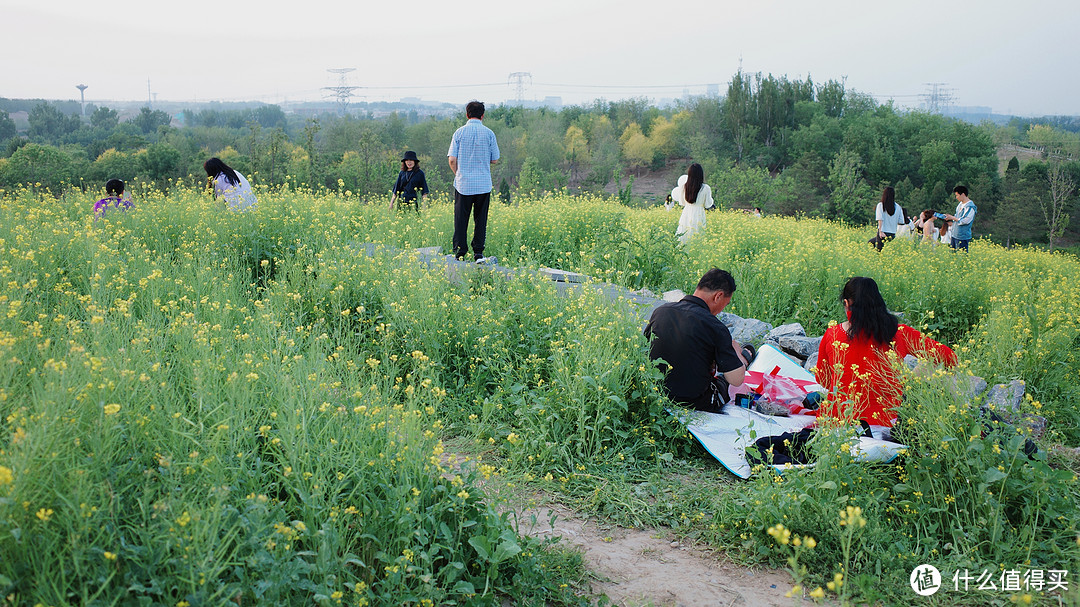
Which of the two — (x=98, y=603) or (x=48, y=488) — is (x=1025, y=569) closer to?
(x=98, y=603)

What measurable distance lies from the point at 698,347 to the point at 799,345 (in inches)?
93.7

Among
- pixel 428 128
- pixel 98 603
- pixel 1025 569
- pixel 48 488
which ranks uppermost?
pixel 428 128

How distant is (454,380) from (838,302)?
17.4ft

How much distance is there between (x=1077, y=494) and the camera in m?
3.77

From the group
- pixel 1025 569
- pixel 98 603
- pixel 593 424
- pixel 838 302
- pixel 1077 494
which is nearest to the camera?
pixel 98 603

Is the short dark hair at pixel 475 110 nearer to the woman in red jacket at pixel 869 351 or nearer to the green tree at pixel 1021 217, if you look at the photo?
the woman in red jacket at pixel 869 351

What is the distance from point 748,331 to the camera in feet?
21.7

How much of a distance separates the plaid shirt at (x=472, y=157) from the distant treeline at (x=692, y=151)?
103ft

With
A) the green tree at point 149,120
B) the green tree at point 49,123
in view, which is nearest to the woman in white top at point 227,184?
the green tree at point 49,123

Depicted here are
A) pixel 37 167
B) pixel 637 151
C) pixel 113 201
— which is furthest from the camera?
pixel 637 151

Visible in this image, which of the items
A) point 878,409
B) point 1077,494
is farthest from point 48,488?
point 1077,494

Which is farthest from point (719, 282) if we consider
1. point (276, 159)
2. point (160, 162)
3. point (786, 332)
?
point (276, 159)

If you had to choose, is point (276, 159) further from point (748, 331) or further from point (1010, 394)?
point (1010, 394)

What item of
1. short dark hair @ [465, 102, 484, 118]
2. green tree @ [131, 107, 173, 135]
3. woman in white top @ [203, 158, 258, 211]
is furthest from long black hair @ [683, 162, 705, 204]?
green tree @ [131, 107, 173, 135]
